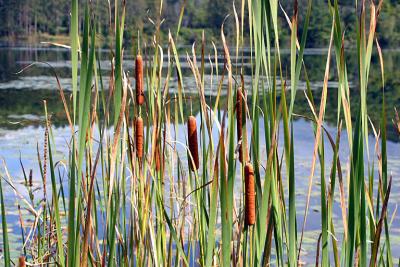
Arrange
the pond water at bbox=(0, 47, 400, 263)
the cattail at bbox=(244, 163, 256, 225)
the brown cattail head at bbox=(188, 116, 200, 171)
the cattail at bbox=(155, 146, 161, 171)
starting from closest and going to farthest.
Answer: the cattail at bbox=(244, 163, 256, 225) < the brown cattail head at bbox=(188, 116, 200, 171) < the cattail at bbox=(155, 146, 161, 171) < the pond water at bbox=(0, 47, 400, 263)

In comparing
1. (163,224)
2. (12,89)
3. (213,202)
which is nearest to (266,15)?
(213,202)

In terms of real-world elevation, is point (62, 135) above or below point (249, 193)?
below

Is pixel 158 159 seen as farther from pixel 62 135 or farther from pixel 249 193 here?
pixel 62 135

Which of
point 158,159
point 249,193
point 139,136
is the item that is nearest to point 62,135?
point 158,159

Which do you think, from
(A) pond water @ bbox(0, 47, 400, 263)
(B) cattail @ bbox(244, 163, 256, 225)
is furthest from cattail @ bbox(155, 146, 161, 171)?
(B) cattail @ bbox(244, 163, 256, 225)

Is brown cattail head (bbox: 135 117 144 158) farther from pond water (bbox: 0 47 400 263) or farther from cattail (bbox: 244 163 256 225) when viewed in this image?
pond water (bbox: 0 47 400 263)

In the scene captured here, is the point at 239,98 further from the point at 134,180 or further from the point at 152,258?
the point at 152,258

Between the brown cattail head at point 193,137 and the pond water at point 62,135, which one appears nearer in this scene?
the brown cattail head at point 193,137

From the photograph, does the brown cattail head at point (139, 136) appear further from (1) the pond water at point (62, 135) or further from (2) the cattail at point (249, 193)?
(1) the pond water at point (62, 135)

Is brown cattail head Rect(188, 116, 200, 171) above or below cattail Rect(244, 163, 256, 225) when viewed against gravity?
above

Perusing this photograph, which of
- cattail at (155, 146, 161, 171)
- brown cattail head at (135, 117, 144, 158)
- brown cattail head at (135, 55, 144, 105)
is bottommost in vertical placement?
cattail at (155, 146, 161, 171)

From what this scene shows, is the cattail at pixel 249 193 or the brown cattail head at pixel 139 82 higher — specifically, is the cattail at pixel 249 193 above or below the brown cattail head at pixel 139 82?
below

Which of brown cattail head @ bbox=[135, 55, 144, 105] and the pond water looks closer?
brown cattail head @ bbox=[135, 55, 144, 105]

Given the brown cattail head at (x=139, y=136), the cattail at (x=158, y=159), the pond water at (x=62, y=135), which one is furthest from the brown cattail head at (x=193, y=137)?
the pond water at (x=62, y=135)
